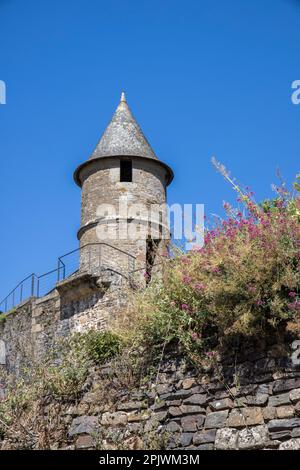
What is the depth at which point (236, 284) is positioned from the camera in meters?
8.00

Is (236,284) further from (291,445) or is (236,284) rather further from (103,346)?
(103,346)

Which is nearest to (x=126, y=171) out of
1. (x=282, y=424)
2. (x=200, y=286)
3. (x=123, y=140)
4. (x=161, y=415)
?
(x=123, y=140)

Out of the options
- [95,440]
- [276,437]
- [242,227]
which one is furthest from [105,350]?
[276,437]

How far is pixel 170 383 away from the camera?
28.1 feet

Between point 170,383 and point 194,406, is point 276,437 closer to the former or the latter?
point 194,406

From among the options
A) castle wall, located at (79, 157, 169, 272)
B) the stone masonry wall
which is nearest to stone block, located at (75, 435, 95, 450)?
the stone masonry wall

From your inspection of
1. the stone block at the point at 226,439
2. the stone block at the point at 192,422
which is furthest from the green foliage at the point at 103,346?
the stone block at the point at 226,439

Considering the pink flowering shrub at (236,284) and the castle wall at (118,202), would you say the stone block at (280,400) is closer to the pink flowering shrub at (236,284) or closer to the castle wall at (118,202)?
the pink flowering shrub at (236,284)

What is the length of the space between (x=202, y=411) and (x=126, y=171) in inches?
583

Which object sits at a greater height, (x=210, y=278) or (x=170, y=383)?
(x=210, y=278)

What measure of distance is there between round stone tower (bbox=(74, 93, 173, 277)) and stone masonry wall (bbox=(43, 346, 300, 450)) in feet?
34.6

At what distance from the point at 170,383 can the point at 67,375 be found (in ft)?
6.47

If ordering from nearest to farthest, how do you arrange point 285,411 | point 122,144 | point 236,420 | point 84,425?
point 285,411 < point 236,420 < point 84,425 < point 122,144

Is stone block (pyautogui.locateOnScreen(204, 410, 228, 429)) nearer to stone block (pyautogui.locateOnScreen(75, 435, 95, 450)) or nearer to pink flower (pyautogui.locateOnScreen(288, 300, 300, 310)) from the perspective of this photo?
pink flower (pyautogui.locateOnScreen(288, 300, 300, 310))
